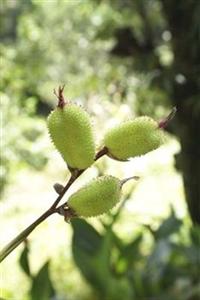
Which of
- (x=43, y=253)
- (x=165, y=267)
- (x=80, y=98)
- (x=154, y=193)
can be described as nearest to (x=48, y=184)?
(x=154, y=193)

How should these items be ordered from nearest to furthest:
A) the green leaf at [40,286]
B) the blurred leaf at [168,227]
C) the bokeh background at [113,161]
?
the green leaf at [40,286] < the bokeh background at [113,161] < the blurred leaf at [168,227]

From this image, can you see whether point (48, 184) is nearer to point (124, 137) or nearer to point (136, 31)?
point (136, 31)

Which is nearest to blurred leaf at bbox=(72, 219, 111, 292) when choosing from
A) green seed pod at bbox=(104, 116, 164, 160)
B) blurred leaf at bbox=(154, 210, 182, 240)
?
blurred leaf at bbox=(154, 210, 182, 240)

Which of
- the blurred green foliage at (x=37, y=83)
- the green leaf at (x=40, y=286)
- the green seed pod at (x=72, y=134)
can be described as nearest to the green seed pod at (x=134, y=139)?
the green seed pod at (x=72, y=134)

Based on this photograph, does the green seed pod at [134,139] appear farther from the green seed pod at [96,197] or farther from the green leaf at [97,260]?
the green leaf at [97,260]

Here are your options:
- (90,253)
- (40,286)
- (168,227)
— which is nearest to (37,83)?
(168,227)
